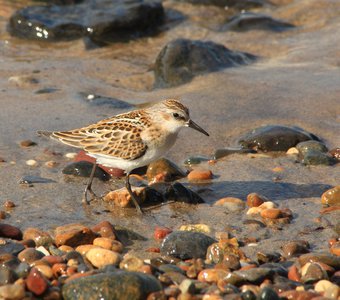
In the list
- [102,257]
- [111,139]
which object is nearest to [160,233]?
[102,257]

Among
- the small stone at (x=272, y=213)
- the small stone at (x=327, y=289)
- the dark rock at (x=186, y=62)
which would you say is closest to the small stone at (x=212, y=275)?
the small stone at (x=327, y=289)

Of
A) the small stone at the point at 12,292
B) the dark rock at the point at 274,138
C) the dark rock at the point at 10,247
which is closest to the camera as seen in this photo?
the small stone at the point at 12,292

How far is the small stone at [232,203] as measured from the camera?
7.97 m

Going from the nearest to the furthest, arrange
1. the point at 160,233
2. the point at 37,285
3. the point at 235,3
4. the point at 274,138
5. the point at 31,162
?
the point at 37,285
the point at 160,233
the point at 31,162
the point at 274,138
the point at 235,3

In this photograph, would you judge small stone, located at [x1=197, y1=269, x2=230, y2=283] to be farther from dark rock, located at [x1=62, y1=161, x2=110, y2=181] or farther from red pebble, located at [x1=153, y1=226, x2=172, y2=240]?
dark rock, located at [x1=62, y1=161, x2=110, y2=181]

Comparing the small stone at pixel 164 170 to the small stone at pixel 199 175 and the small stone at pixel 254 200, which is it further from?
the small stone at pixel 254 200

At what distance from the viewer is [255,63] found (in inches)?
497

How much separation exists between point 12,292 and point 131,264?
1.00m

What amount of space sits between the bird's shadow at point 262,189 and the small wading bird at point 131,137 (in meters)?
0.66

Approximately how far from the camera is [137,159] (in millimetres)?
8047

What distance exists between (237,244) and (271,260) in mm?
369

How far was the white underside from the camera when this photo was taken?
805 centimetres

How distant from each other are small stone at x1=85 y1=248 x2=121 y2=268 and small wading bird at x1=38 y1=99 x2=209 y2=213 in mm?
1436

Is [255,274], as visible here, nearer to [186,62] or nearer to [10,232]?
Answer: [10,232]
